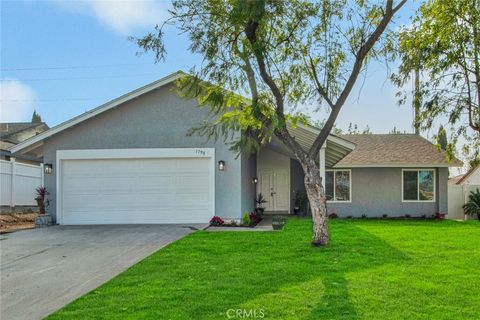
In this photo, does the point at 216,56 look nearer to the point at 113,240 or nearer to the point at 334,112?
the point at 334,112

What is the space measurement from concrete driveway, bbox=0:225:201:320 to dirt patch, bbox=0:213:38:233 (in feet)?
7.20

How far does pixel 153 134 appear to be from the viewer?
14289 millimetres

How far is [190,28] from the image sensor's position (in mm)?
8930

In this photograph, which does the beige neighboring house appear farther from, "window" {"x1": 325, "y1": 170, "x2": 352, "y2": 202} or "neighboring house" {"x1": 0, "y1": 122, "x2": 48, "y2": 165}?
"neighboring house" {"x1": 0, "y1": 122, "x2": 48, "y2": 165}

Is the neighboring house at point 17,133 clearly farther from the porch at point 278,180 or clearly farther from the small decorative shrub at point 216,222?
the small decorative shrub at point 216,222

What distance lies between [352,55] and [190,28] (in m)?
3.57

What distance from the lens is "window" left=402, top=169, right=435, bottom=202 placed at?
1966 cm

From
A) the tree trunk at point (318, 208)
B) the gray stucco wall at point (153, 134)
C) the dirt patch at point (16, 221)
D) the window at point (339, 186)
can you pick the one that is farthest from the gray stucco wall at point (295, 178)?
the tree trunk at point (318, 208)

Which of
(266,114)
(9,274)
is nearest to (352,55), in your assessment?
(266,114)

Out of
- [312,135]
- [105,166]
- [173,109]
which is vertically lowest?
[105,166]

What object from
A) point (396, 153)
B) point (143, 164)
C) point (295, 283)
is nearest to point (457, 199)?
point (396, 153)

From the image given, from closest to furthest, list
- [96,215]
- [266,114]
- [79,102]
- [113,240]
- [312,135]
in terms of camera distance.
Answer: [266,114]
[113,240]
[312,135]
[96,215]
[79,102]

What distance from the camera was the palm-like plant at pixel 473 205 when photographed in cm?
1970

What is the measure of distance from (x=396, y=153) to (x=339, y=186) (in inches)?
117
